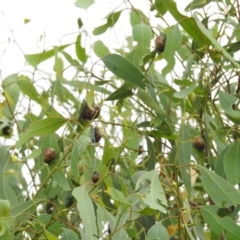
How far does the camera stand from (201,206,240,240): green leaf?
0.93m

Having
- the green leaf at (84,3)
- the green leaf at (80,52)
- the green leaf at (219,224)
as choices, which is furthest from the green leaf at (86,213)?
the green leaf at (80,52)

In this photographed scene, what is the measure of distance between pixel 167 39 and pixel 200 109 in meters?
0.17

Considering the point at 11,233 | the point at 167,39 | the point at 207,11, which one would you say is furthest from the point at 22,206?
the point at 207,11

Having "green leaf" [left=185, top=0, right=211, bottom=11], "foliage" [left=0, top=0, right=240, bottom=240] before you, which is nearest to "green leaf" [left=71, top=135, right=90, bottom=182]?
"foliage" [left=0, top=0, right=240, bottom=240]

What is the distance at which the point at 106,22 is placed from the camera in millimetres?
1122

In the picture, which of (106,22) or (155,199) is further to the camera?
(106,22)

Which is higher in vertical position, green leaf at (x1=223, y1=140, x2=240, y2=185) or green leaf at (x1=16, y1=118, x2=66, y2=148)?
green leaf at (x1=16, y1=118, x2=66, y2=148)

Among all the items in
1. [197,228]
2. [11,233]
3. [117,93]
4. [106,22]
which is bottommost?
[197,228]

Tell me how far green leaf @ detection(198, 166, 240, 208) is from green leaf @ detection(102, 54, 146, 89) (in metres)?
0.16

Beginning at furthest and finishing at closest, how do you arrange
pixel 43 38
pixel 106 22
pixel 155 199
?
pixel 43 38 → pixel 106 22 → pixel 155 199

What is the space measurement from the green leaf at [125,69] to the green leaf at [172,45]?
42 millimetres

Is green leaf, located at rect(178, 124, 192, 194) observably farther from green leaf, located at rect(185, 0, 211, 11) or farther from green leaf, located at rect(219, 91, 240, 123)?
green leaf, located at rect(185, 0, 211, 11)

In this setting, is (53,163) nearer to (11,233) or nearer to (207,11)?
(11,233)

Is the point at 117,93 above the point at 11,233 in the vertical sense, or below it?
above
